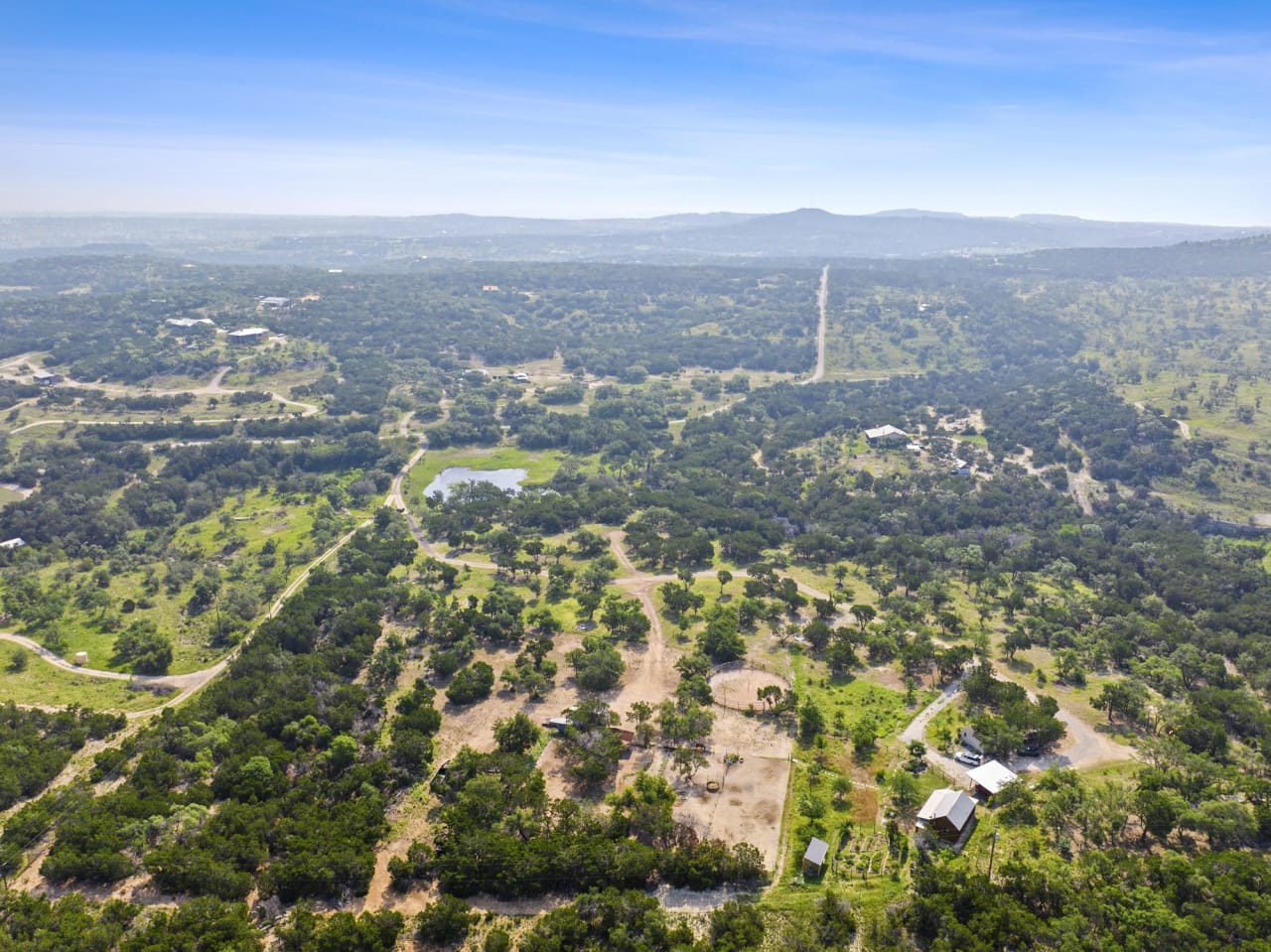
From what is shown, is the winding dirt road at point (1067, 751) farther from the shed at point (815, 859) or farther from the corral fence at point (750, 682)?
the shed at point (815, 859)

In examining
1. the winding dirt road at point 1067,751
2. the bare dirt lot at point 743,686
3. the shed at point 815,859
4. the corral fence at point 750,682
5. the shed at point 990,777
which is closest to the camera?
the shed at point 815,859

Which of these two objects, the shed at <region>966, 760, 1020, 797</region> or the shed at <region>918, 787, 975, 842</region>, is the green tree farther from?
the shed at <region>966, 760, 1020, 797</region>

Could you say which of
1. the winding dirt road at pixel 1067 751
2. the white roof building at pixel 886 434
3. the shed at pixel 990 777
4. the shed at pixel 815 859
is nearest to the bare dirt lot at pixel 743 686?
the winding dirt road at pixel 1067 751

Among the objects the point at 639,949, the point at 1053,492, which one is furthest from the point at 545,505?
the point at 1053,492

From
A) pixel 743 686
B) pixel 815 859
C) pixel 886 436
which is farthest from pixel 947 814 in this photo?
pixel 886 436

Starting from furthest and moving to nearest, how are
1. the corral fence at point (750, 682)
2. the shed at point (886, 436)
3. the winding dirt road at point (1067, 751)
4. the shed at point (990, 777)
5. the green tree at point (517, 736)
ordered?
the shed at point (886, 436), the corral fence at point (750, 682), the green tree at point (517, 736), the winding dirt road at point (1067, 751), the shed at point (990, 777)

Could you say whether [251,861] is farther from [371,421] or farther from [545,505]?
[371,421]
